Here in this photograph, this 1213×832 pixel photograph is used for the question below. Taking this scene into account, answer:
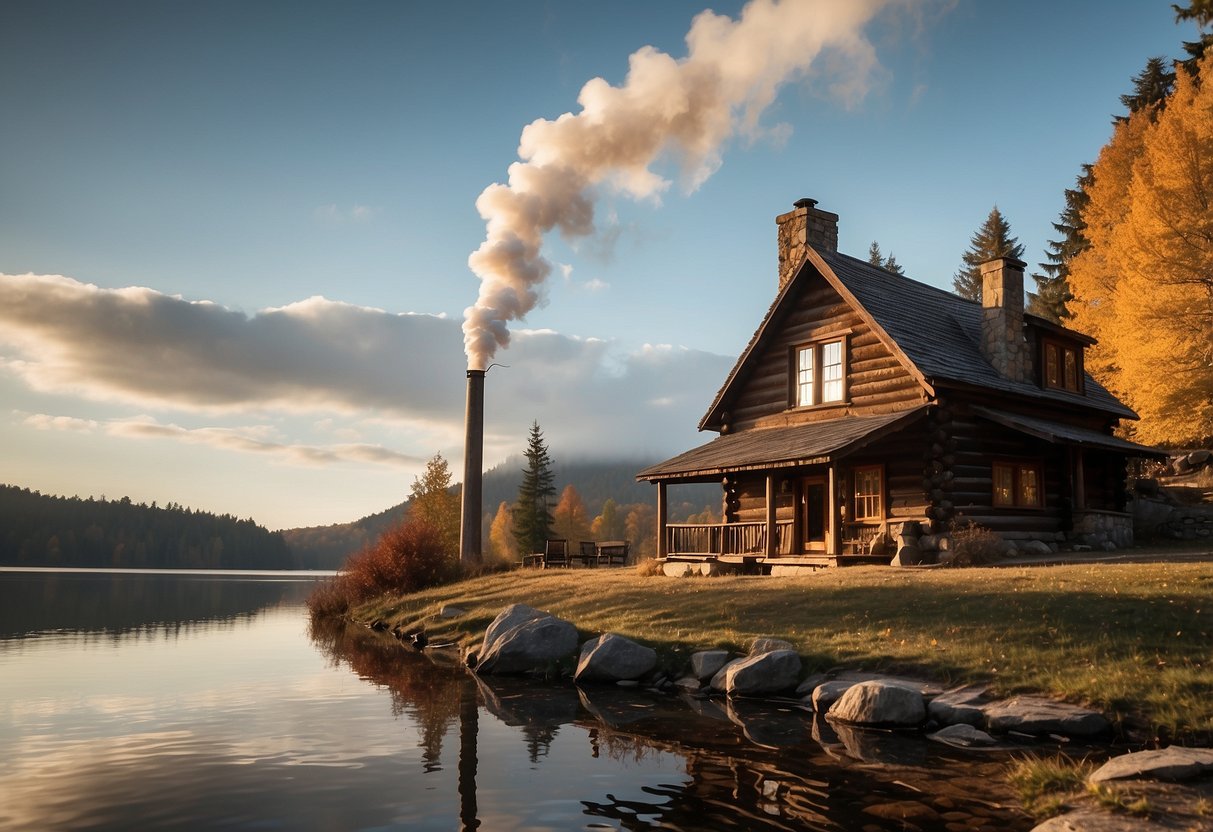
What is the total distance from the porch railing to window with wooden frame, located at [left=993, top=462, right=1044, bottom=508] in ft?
19.1

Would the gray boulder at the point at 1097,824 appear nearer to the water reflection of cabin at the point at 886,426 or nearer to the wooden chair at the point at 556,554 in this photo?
the water reflection of cabin at the point at 886,426

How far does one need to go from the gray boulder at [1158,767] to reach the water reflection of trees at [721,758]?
3.38 feet

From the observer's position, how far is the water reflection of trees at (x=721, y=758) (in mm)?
7586

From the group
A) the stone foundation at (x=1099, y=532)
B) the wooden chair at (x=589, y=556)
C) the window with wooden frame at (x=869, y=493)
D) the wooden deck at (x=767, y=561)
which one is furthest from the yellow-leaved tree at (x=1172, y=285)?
the wooden chair at (x=589, y=556)

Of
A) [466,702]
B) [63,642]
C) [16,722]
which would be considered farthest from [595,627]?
[63,642]

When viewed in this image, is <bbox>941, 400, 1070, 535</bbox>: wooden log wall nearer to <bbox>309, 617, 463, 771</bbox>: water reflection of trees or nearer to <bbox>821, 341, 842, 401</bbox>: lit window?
<bbox>821, 341, 842, 401</bbox>: lit window

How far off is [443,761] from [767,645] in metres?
6.70

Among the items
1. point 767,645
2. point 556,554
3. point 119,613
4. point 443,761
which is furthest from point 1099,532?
point 119,613

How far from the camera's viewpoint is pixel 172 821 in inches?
303

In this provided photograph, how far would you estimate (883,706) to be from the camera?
36.9 ft

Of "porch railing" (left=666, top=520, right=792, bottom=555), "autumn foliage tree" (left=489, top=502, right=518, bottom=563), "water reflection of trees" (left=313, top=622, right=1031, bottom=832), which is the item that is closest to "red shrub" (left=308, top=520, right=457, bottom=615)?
"porch railing" (left=666, top=520, right=792, bottom=555)

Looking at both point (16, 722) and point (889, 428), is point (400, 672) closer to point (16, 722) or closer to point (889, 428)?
point (16, 722)

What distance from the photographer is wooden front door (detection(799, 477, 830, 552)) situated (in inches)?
1045

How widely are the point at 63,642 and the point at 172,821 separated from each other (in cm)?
2024
